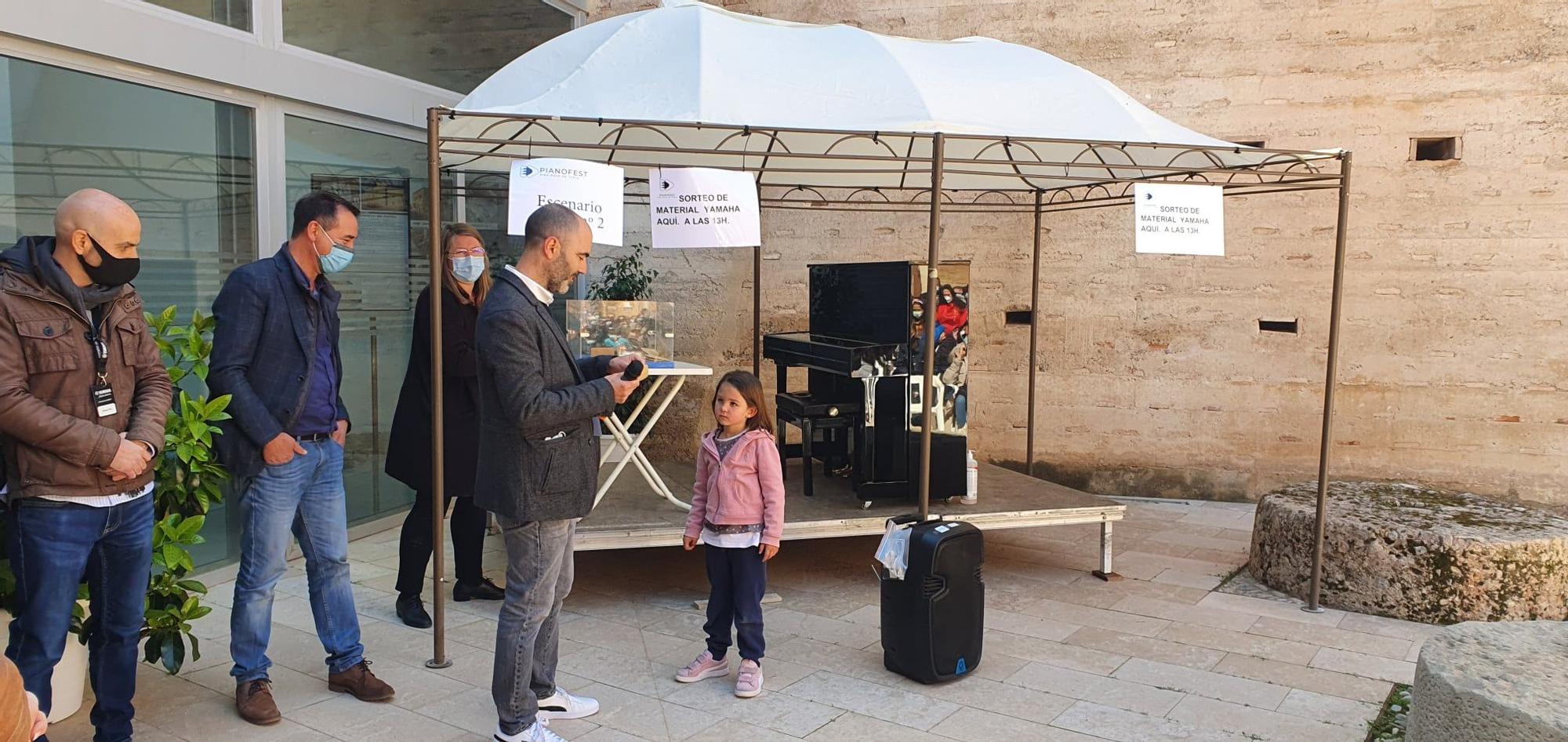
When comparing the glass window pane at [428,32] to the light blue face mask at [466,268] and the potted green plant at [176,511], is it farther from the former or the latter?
the potted green plant at [176,511]

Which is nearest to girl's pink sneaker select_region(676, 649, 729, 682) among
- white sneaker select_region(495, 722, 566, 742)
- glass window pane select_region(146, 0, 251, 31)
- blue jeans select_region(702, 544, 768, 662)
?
blue jeans select_region(702, 544, 768, 662)

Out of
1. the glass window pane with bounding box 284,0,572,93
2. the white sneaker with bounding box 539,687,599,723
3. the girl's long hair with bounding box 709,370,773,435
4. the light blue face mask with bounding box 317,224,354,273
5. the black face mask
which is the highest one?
the glass window pane with bounding box 284,0,572,93

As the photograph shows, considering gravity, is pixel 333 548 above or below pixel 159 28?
below

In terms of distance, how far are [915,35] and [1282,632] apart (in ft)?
16.3

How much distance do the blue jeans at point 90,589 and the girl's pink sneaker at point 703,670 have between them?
1.86 meters

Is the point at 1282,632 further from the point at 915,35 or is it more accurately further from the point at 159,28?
the point at 159,28

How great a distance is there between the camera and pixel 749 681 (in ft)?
13.1

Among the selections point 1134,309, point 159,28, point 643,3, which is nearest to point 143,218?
point 159,28

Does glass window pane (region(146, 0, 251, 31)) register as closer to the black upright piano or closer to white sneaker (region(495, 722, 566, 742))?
the black upright piano

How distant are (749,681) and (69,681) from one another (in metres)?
2.31

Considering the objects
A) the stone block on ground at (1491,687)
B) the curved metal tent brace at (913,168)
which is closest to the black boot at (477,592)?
the curved metal tent brace at (913,168)

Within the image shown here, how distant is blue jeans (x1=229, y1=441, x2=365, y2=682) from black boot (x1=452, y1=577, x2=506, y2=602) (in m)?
1.18

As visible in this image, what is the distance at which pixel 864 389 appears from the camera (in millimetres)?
5586

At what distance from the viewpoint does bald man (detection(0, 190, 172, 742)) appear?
9.70 ft
